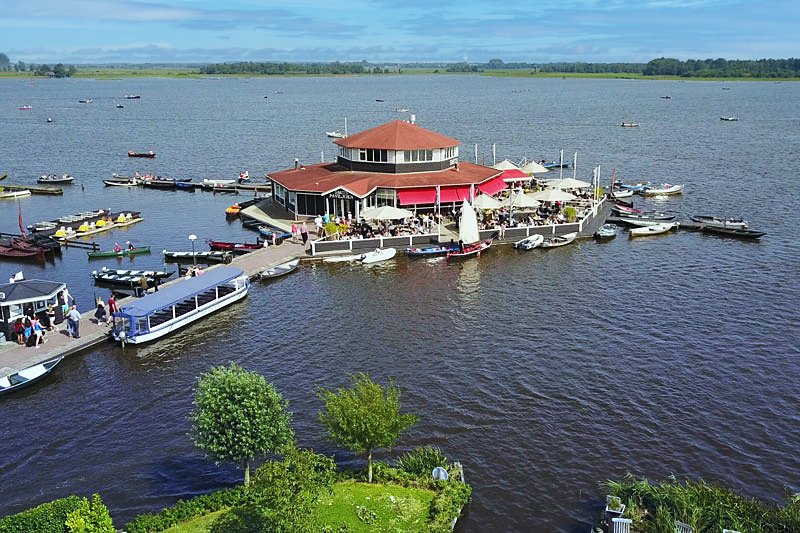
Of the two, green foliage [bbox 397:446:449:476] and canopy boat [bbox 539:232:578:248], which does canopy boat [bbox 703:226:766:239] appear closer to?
canopy boat [bbox 539:232:578:248]

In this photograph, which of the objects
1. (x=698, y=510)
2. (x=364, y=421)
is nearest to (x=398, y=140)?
(x=364, y=421)

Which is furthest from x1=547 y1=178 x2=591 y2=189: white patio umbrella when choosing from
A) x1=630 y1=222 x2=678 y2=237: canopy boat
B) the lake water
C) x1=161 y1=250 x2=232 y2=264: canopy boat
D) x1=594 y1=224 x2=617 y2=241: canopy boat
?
x1=161 y1=250 x2=232 y2=264: canopy boat

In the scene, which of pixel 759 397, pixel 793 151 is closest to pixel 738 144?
pixel 793 151

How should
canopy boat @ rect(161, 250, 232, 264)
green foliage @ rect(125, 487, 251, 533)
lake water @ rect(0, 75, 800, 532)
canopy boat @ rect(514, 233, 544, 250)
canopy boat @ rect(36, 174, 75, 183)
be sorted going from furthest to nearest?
canopy boat @ rect(36, 174, 75, 183) → canopy boat @ rect(514, 233, 544, 250) → canopy boat @ rect(161, 250, 232, 264) → lake water @ rect(0, 75, 800, 532) → green foliage @ rect(125, 487, 251, 533)

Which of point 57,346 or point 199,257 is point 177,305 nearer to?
point 57,346

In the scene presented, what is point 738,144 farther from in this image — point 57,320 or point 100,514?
point 100,514

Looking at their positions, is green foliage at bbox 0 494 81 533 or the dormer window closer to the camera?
green foliage at bbox 0 494 81 533
